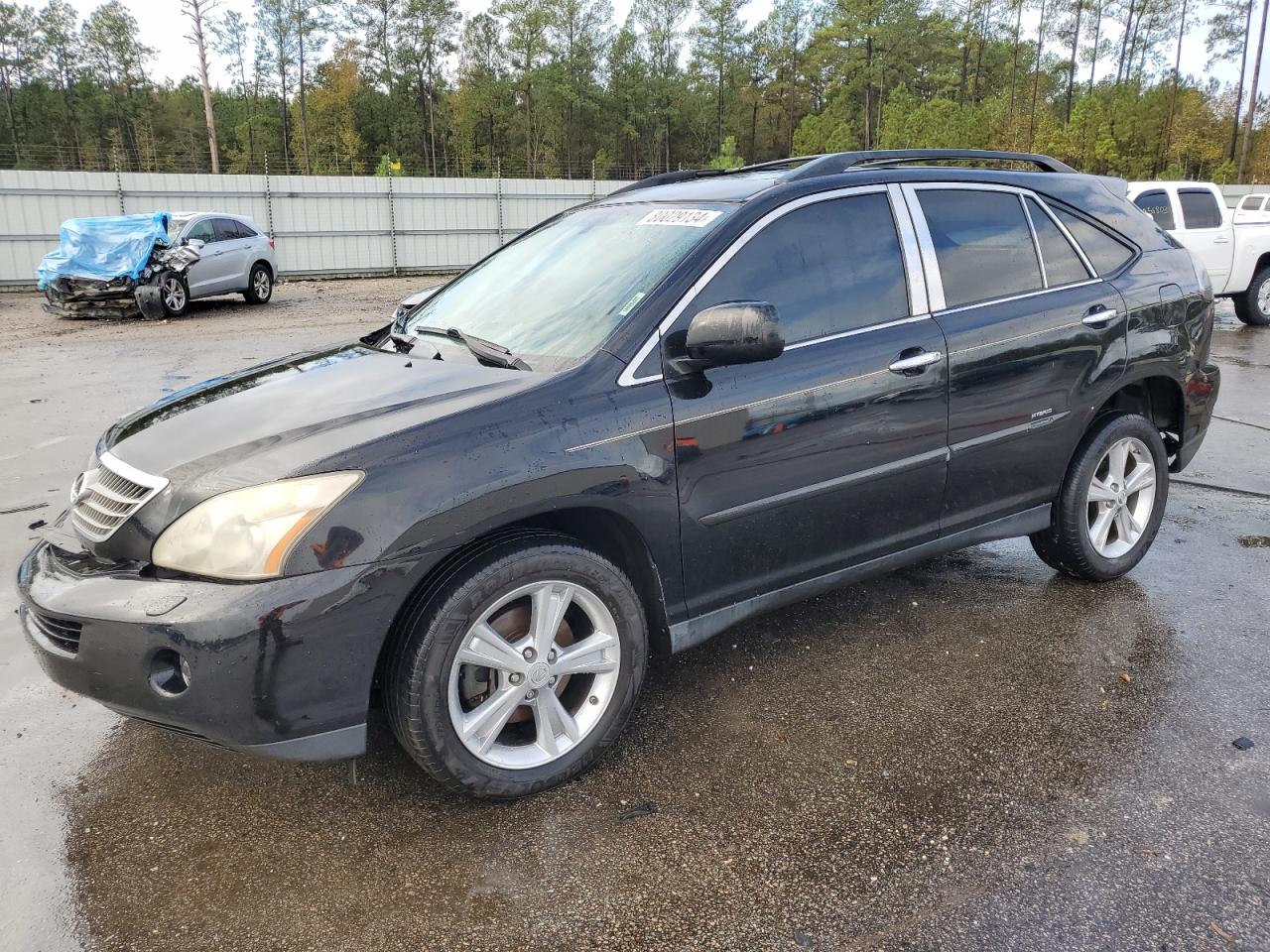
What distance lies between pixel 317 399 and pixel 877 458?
183cm

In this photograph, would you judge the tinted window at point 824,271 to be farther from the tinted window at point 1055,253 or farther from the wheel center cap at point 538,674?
the wheel center cap at point 538,674

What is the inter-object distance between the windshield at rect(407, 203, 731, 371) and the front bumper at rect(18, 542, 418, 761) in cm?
94

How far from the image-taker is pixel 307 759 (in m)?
2.36

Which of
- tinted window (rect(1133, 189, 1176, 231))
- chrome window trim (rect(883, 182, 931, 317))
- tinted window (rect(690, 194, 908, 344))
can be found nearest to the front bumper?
tinted window (rect(690, 194, 908, 344))

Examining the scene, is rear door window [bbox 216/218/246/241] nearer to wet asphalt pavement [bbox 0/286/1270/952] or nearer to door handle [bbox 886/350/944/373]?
wet asphalt pavement [bbox 0/286/1270/952]

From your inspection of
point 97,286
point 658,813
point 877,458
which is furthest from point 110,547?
point 97,286

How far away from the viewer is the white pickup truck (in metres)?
12.5

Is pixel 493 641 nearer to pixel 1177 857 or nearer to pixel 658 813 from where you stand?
pixel 658 813

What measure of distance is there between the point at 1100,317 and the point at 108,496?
11.9 ft

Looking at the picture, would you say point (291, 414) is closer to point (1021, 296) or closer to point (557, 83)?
point (1021, 296)

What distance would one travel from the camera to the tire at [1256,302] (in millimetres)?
13453

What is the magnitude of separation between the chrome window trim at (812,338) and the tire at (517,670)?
57 centimetres

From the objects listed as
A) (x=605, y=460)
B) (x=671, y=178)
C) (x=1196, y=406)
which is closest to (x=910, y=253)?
(x=671, y=178)

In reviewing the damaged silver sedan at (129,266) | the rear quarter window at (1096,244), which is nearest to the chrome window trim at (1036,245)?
the rear quarter window at (1096,244)
